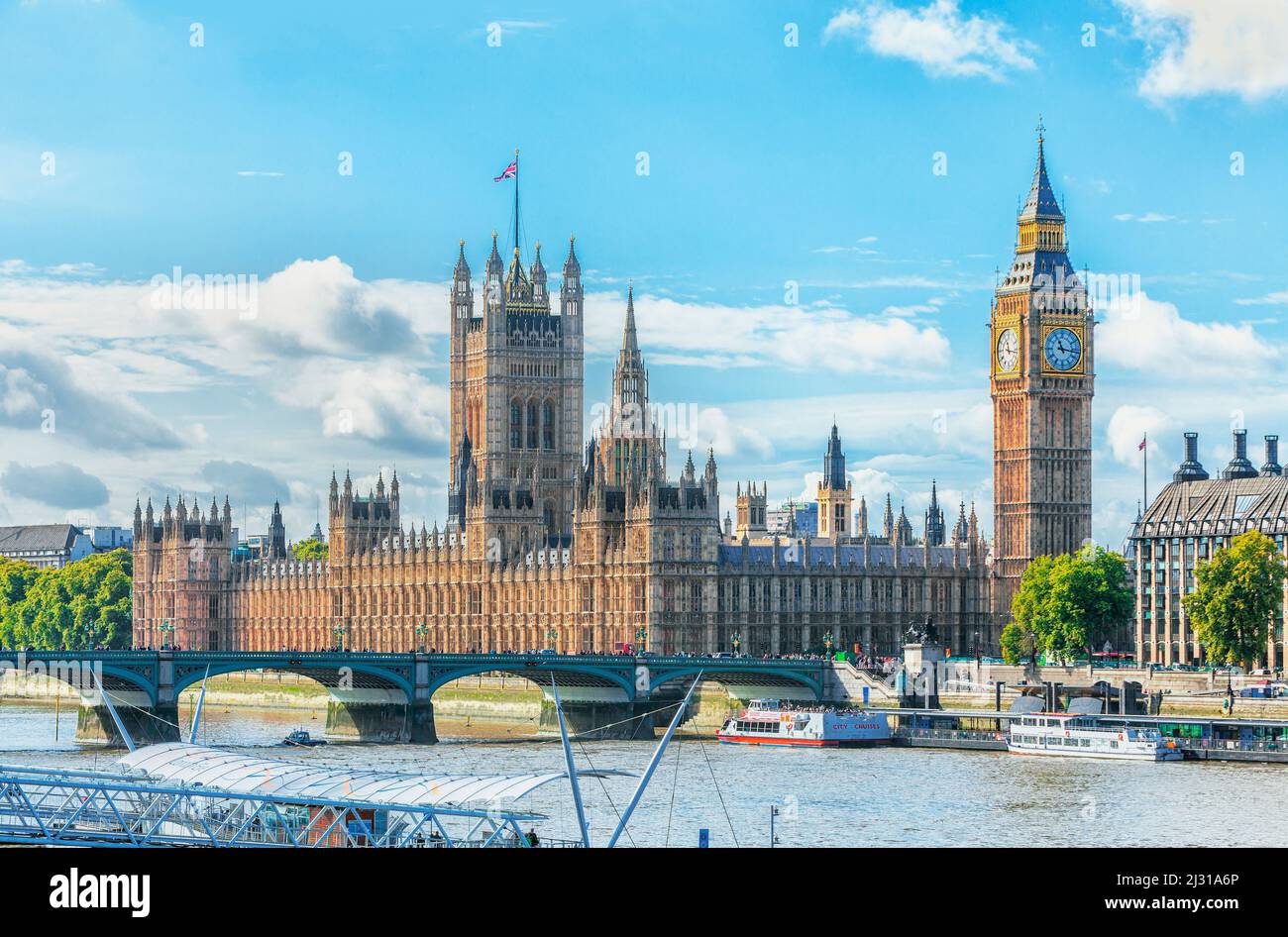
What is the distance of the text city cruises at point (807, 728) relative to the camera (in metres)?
95.4

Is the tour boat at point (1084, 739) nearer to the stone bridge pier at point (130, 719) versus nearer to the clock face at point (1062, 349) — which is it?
the stone bridge pier at point (130, 719)

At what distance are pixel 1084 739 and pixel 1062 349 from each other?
1888 inches

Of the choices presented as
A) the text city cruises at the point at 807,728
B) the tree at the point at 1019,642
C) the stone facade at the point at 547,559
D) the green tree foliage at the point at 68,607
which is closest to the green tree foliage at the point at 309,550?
the stone facade at the point at 547,559

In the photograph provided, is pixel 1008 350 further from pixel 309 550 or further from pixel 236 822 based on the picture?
pixel 236 822

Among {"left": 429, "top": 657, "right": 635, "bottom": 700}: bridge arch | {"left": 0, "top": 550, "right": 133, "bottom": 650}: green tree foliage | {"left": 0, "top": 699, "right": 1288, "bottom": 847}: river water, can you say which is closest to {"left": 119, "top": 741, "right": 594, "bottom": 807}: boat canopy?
{"left": 0, "top": 699, "right": 1288, "bottom": 847}: river water

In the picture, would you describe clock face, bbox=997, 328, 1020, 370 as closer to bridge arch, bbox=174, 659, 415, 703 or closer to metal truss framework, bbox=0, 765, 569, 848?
bridge arch, bbox=174, 659, 415, 703

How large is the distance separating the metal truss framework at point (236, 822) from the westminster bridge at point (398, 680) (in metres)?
47.1

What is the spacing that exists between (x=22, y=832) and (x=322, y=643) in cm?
12043

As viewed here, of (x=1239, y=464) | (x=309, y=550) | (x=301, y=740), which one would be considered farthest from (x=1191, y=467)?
(x=309, y=550)

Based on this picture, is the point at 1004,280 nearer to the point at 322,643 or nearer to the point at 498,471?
the point at 498,471

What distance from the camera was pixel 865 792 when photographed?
71062 millimetres

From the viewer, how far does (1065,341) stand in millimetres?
132375

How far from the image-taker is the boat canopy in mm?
42812
